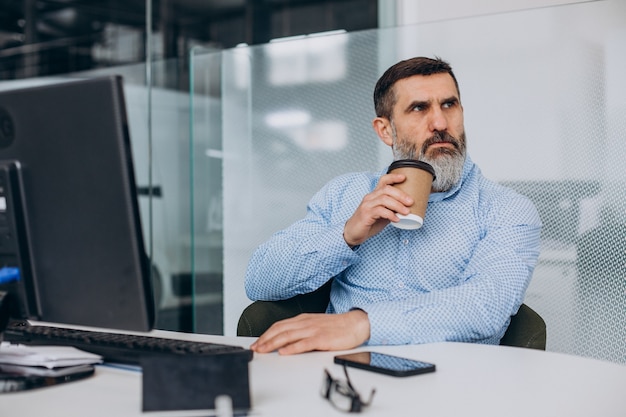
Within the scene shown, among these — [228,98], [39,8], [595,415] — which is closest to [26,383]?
[595,415]

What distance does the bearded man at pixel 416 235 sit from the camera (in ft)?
5.83

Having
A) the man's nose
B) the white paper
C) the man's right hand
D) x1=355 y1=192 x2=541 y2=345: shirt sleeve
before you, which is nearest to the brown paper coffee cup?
the man's right hand

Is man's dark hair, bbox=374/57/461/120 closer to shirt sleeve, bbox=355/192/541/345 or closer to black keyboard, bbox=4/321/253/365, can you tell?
shirt sleeve, bbox=355/192/541/345

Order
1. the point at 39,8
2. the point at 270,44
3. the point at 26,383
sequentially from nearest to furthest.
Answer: the point at 26,383 → the point at 270,44 → the point at 39,8

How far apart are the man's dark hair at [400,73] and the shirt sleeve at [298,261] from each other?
424mm

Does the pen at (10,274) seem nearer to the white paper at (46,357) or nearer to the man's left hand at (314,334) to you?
the white paper at (46,357)

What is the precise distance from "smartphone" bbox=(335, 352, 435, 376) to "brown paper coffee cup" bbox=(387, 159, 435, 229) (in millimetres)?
402

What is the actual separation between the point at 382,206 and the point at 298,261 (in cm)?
41

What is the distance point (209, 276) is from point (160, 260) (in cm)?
59

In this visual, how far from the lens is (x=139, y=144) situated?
12.9ft

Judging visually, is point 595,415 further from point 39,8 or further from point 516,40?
point 39,8

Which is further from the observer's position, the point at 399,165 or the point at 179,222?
the point at 179,222

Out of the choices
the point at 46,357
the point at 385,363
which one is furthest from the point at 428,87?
the point at 46,357

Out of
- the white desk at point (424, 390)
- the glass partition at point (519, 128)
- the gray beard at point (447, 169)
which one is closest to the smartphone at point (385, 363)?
the white desk at point (424, 390)
